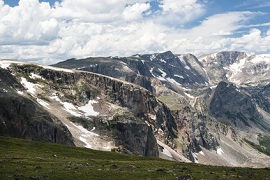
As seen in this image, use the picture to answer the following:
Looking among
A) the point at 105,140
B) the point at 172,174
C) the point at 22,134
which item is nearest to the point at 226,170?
the point at 172,174

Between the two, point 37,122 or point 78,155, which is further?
point 37,122

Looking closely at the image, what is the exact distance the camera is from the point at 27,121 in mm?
149250

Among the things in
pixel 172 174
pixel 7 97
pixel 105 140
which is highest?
pixel 7 97

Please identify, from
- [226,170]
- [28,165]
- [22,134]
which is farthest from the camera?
[22,134]

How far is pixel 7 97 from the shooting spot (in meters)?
147

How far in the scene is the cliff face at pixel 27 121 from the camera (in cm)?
14050

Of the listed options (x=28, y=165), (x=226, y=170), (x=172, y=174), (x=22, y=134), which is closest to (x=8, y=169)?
(x=28, y=165)

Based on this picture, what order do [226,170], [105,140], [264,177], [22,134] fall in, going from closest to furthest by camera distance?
[264,177] < [226,170] < [22,134] < [105,140]

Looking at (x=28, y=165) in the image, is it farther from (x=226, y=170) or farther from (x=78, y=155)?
(x=226, y=170)

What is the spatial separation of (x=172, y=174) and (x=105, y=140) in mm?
138364

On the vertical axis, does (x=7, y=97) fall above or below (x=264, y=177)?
above

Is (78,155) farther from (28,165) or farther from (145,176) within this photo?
(145,176)

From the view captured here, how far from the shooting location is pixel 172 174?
158 feet

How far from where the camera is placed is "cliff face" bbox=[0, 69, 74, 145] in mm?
140500
